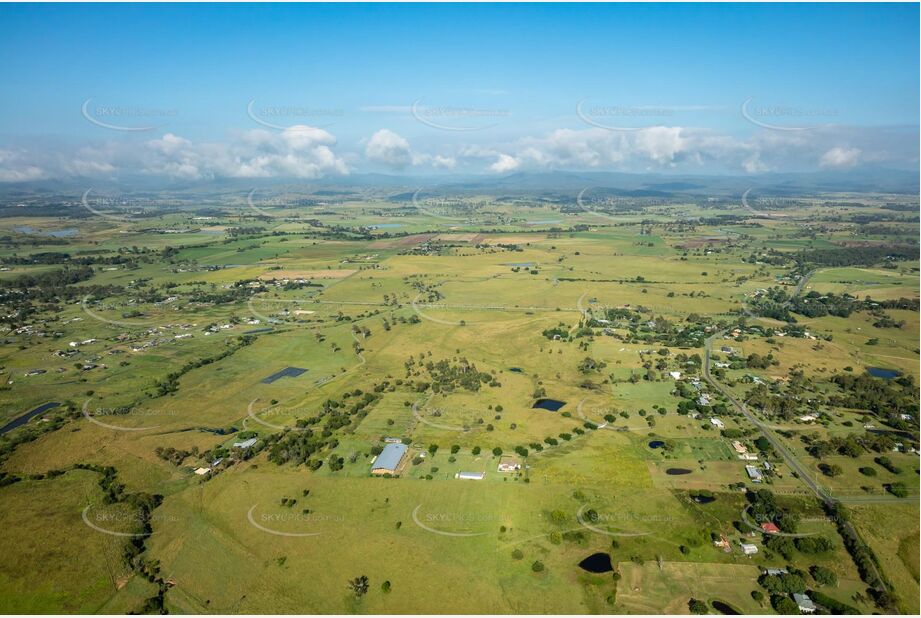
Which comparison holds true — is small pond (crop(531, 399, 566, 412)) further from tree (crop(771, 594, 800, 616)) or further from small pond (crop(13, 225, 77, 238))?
small pond (crop(13, 225, 77, 238))

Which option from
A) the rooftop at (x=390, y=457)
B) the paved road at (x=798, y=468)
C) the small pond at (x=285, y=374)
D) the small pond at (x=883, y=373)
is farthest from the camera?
the small pond at (x=285, y=374)

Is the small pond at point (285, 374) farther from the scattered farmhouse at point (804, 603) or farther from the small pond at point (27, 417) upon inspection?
the scattered farmhouse at point (804, 603)

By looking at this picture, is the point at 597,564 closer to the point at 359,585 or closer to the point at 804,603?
the point at 804,603

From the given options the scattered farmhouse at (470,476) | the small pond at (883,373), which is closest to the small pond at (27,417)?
the scattered farmhouse at (470,476)

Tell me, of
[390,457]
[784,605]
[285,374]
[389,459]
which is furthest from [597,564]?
[285,374]

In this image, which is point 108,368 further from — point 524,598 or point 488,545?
point 524,598
